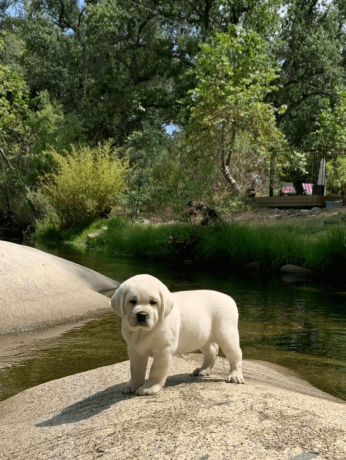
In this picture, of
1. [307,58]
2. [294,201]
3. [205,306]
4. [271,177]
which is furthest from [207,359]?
[307,58]

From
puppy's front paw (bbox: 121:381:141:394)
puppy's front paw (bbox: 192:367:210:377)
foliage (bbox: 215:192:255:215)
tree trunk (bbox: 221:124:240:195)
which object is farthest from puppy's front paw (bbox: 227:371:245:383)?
tree trunk (bbox: 221:124:240:195)

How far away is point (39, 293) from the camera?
257 inches

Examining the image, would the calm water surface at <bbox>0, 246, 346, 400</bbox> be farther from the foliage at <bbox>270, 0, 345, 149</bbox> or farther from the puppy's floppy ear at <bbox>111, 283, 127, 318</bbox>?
the foliage at <bbox>270, 0, 345, 149</bbox>

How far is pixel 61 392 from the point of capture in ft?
11.9

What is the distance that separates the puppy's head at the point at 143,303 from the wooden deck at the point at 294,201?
19.0 m

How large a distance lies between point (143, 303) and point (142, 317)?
90 mm

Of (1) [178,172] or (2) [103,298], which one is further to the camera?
(1) [178,172]

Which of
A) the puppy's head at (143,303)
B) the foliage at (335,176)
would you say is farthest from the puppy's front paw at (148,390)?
the foliage at (335,176)

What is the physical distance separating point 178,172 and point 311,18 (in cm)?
1232

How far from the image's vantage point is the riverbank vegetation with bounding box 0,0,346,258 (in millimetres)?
21859

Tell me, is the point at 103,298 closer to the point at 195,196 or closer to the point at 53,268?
the point at 53,268

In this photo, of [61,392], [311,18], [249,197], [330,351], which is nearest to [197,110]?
[249,197]

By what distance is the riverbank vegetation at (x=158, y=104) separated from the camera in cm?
2186

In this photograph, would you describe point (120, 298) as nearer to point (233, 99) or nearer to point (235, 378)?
point (235, 378)
